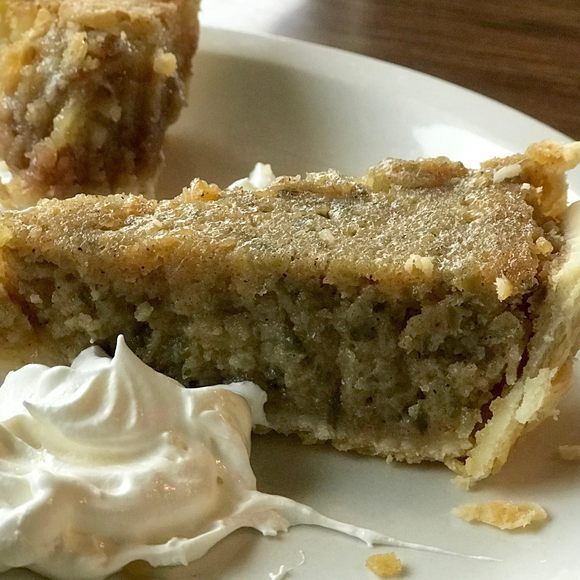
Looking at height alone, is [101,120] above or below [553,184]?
below

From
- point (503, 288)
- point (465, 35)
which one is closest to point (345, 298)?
point (503, 288)

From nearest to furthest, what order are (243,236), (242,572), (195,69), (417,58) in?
(242,572) → (243,236) → (195,69) → (417,58)

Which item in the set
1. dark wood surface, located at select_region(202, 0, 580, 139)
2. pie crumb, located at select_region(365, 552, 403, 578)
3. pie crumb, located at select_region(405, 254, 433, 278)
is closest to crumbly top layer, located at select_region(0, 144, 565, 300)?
pie crumb, located at select_region(405, 254, 433, 278)

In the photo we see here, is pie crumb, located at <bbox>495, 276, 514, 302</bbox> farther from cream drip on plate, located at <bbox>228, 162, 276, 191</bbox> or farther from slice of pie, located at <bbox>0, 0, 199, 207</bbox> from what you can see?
slice of pie, located at <bbox>0, 0, 199, 207</bbox>

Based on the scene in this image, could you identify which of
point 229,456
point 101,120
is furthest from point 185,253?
point 101,120

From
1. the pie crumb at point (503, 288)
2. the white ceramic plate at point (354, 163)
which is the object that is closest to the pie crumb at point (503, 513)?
the white ceramic plate at point (354, 163)

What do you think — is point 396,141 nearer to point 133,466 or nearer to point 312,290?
point 312,290

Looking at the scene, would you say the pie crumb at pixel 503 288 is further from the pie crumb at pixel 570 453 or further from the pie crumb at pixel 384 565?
the pie crumb at pixel 384 565
